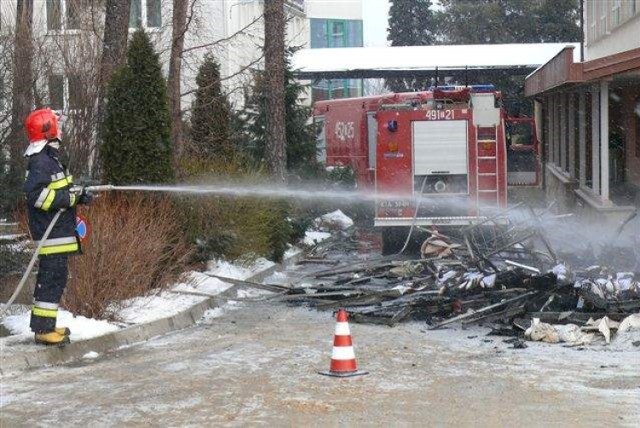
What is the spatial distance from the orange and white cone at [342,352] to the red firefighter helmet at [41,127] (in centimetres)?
303

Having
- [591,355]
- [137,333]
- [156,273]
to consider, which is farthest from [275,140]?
[591,355]

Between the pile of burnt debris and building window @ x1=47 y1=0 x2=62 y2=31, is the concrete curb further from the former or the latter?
building window @ x1=47 y1=0 x2=62 y2=31

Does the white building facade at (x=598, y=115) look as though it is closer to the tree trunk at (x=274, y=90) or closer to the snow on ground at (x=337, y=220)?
the tree trunk at (x=274, y=90)

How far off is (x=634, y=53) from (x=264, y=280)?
630 centimetres

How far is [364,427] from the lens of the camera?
23.6ft

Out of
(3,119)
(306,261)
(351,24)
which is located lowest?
(306,261)

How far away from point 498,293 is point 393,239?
25.1 feet

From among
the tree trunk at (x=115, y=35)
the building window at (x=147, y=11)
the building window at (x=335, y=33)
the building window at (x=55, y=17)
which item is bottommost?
the tree trunk at (x=115, y=35)

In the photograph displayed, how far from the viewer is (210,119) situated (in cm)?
1902

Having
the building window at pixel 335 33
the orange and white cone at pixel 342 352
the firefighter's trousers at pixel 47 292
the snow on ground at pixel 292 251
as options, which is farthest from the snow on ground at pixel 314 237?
the building window at pixel 335 33

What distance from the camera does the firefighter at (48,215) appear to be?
9.42m

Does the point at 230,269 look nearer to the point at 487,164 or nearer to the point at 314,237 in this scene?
the point at 487,164

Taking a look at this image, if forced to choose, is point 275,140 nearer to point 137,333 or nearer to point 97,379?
point 137,333

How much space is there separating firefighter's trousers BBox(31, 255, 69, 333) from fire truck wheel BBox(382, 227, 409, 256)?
10.7 m
